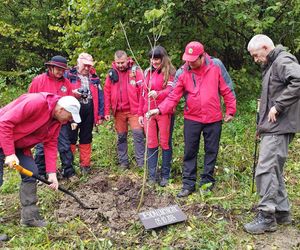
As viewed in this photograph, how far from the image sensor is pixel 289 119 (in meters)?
4.01

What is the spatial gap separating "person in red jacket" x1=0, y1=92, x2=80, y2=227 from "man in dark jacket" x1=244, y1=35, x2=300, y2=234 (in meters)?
1.94

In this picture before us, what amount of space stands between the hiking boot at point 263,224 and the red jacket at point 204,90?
1345mm

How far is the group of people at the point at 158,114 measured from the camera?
3.99 metres

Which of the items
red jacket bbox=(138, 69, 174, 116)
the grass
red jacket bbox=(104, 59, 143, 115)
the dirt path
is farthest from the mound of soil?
red jacket bbox=(138, 69, 174, 116)

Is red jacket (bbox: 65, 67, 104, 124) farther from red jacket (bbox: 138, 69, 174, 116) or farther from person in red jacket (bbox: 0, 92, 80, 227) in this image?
person in red jacket (bbox: 0, 92, 80, 227)

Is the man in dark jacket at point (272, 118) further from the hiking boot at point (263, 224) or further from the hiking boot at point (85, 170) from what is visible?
the hiking boot at point (85, 170)

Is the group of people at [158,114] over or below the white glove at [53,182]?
over

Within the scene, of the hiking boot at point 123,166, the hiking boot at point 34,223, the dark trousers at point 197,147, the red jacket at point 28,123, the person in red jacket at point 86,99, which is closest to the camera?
the red jacket at point 28,123

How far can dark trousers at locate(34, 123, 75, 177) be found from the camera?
227 inches

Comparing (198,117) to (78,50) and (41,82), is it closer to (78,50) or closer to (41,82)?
(41,82)

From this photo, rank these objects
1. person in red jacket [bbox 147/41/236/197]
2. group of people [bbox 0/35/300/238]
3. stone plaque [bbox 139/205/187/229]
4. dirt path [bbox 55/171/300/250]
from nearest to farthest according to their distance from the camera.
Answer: group of people [bbox 0/35/300/238] < dirt path [bbox 55/171/300/250] < stone plaque [bbox 139/205/187/229] < person in red jacket [bbox 147/41/236/197]

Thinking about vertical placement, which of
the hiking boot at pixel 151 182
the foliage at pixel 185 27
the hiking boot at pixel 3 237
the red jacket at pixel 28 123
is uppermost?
the foliage at pixel 185 27

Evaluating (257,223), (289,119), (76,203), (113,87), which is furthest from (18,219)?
(289,119)

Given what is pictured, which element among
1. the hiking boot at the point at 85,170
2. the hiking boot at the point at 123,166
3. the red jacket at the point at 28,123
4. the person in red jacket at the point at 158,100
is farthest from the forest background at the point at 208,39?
the red jacket at the point at 28,123
